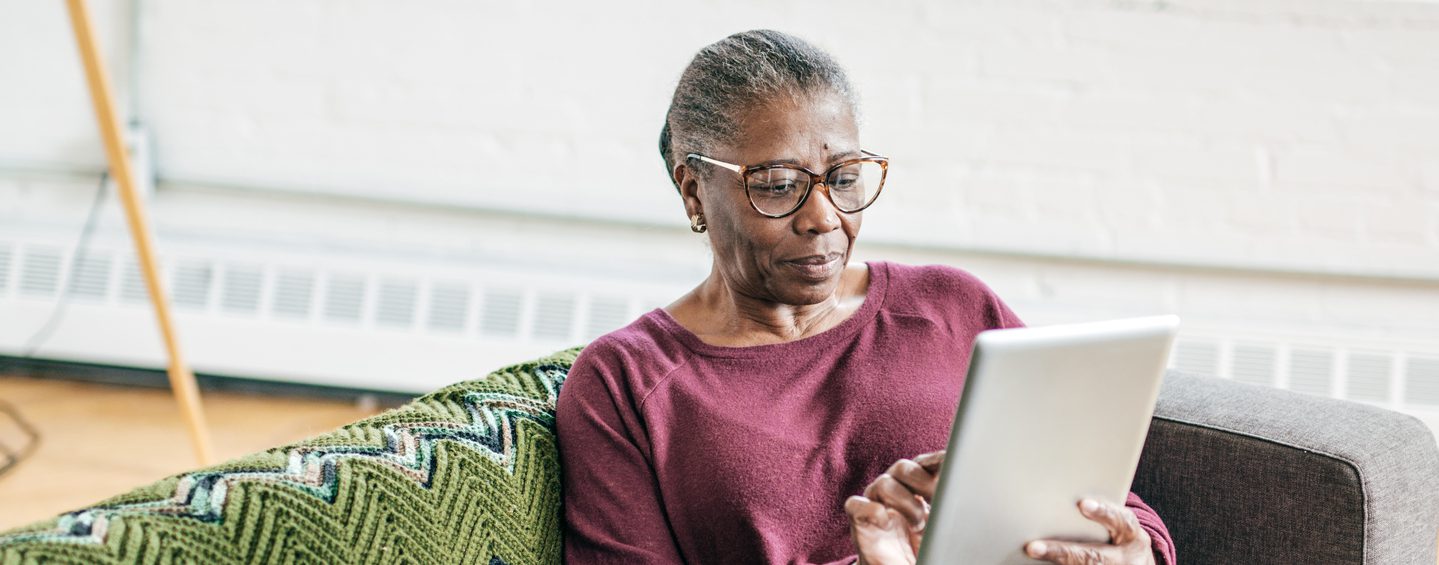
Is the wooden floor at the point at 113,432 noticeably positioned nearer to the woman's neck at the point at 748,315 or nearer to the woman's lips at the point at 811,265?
the woman's neck at the point at 748,315

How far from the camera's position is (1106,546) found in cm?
107

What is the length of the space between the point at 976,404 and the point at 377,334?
2.11 metres

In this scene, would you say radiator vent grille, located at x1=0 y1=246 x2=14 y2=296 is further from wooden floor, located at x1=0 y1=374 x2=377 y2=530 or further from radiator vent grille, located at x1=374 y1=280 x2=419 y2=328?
radiator vent grille, located at x1=374 y1=280 x2=419 y2=328

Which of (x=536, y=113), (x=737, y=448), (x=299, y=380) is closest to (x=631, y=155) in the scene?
(x=536, y=113)

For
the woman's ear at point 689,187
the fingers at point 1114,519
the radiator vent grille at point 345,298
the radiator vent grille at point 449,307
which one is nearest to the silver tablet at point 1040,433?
the fingers at point 1114,519

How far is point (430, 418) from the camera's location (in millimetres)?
1176

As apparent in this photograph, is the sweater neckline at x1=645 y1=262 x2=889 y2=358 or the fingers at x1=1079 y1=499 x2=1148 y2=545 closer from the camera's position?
the fingers at x1=1079 y1=499 x2=1148 y2=545

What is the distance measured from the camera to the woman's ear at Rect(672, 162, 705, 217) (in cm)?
129

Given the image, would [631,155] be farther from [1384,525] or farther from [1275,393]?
[1384,525]

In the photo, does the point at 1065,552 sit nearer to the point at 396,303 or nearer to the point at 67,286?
the point at 396,303

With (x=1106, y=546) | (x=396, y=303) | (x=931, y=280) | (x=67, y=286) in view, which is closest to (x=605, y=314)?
(x=396, y=303)

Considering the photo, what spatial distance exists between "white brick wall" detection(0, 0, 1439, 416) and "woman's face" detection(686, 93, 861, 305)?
1.46 m

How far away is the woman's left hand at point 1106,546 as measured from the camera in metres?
1.01

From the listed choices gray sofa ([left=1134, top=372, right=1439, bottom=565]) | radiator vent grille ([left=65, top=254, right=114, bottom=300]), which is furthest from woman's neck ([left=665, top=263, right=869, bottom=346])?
radiator vent grille ([left=65, top=254, right=114, bottom=300])
